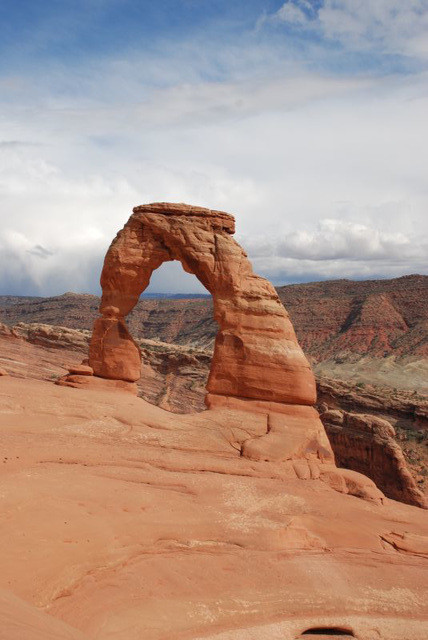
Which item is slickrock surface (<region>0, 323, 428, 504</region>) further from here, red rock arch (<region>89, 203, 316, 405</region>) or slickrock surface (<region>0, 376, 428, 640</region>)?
slickrock surface (<region>0, 376, 428, 640</region>)

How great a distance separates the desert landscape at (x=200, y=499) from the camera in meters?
9.09

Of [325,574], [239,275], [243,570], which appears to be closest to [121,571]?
[243,570]

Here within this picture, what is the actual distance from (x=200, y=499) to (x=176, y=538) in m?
1.61

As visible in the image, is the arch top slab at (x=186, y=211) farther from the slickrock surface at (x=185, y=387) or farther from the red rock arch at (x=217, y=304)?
the slickrock surface at (x=185, y=387)

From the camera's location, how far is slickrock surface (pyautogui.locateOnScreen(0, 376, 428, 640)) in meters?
8.77

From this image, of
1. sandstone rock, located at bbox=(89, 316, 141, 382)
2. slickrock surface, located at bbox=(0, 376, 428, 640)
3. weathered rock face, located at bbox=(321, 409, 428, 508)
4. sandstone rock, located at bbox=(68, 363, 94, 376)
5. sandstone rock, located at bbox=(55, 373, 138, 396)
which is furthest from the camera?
weathered rock face, located at bbox=(321, 409, 428, 508)

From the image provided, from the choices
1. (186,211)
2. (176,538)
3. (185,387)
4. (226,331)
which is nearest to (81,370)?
(226,331)

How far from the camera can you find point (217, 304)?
60.5ft

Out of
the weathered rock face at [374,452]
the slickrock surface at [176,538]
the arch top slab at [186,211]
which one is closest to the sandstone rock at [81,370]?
the slickrock surface at [176,538]

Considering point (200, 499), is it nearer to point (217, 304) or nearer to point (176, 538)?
point (176, 538)

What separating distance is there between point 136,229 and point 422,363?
58120mm

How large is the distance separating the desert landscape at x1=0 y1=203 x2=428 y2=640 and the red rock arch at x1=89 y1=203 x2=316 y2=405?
0.05 metres

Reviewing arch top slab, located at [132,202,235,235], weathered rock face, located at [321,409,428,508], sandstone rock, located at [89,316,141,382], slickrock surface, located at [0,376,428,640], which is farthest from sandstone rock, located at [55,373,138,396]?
weathered rock face, located at [321,409,428,508]

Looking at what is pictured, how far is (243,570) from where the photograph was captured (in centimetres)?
1058
